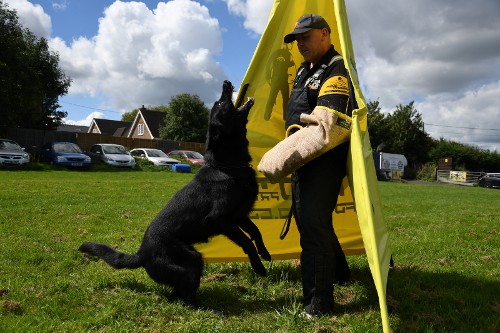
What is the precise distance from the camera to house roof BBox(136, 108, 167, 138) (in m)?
A: 51.7

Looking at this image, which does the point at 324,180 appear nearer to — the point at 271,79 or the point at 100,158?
the point at 271,79

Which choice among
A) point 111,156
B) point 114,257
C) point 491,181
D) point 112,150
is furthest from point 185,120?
point 114,257

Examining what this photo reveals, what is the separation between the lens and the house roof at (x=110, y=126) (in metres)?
62.1

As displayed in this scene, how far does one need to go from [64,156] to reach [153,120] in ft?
111

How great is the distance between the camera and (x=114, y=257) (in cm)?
345

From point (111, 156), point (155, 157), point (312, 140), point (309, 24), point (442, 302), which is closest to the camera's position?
point (312, 140)

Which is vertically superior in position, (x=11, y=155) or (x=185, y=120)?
(x=185, y=120)

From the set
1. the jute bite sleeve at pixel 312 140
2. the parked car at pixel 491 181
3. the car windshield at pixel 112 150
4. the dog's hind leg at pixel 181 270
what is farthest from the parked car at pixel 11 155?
the parked car at pixel 491 181

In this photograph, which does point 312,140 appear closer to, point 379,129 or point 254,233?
point 254,233

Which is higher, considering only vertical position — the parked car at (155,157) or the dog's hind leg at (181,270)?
the parked car at (155,157)

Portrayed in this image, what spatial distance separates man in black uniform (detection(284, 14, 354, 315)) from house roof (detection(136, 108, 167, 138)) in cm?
4968

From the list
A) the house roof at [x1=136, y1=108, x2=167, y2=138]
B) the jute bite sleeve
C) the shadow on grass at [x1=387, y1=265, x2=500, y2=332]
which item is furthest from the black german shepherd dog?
the house roof at [x1=136, y1=108, x2=167, y2=138]

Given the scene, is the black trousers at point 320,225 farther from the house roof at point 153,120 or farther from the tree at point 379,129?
the house roof at point 153,120

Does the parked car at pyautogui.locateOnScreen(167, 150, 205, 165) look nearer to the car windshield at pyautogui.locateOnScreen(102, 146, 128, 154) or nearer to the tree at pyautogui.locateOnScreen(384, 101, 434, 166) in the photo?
the car windshield at pyautogui.locateOnScreen(102, 146, 128, 154)
